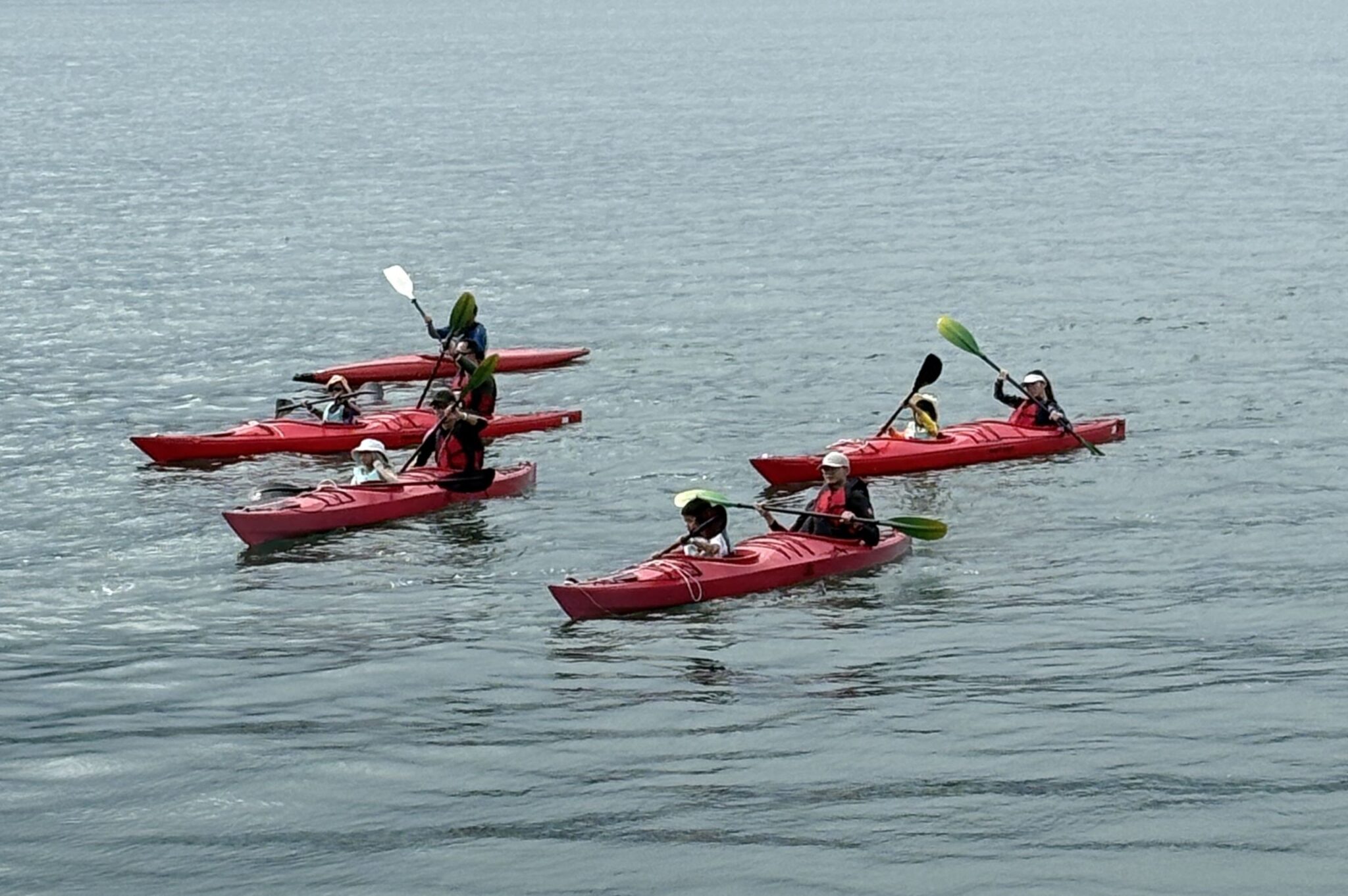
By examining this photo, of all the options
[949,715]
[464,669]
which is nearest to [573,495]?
[464,669]

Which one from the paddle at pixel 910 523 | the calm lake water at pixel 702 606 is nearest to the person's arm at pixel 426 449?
the calm lake water at pixel 702 606

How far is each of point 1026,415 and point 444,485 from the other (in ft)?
32.0

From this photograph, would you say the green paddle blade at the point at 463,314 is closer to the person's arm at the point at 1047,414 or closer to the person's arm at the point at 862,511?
the person's arm at the point at 1047,414

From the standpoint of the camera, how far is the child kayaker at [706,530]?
25.6 metres

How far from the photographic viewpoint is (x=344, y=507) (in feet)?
95.4

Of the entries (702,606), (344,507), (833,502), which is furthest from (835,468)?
(344,507)

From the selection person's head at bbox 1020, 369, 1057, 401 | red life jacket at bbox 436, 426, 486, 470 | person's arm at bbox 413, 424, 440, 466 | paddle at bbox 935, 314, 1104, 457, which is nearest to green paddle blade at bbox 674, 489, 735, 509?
red life jacket at bbox 436, 426, 486, 470

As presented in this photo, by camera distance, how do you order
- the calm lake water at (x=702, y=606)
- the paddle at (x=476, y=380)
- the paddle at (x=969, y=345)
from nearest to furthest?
the calm lake water at (x=702, y=606) < the paddle at (x=476, y=380) < the paddle at (x=969, y=345)

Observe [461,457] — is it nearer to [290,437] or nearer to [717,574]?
[290,437]

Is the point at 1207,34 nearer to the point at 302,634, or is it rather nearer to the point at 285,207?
the point at 285,207

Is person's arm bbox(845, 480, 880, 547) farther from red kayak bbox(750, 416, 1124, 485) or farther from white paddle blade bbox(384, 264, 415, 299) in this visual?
white paddle blade bbox(384, 264, 415, 299)

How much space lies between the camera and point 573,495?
32375 mm

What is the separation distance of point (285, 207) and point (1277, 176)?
3400 centimetres

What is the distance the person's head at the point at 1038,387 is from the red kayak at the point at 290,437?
351 inches
